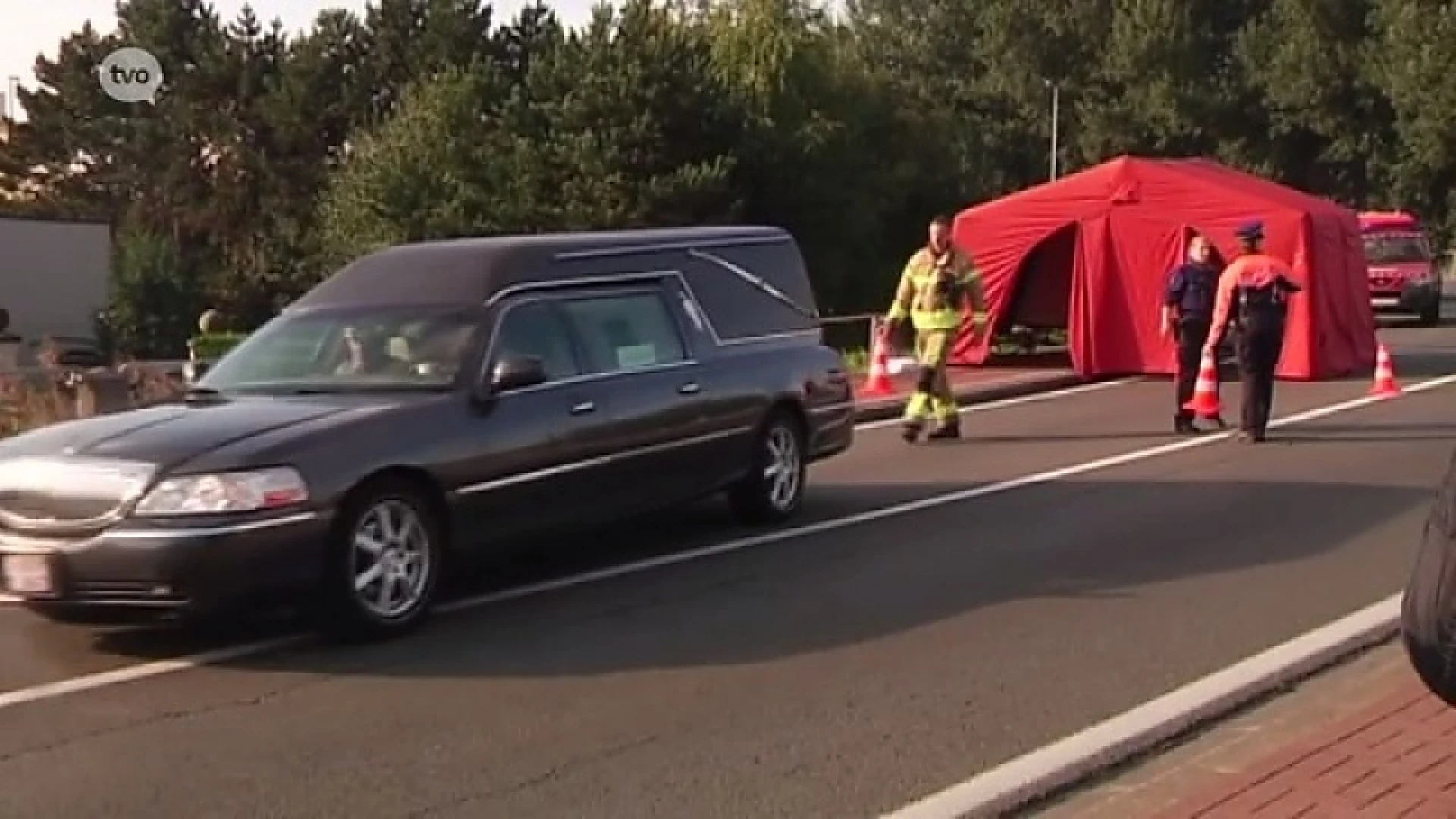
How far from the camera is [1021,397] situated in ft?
70.2

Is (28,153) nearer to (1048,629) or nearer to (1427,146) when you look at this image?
(1427,146)

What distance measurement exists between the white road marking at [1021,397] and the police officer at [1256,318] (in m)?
3.16

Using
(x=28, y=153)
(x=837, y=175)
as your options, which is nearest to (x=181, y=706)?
(x=837, y=175)

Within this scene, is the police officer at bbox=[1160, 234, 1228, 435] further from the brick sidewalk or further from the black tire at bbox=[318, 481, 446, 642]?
the brick sidewalk

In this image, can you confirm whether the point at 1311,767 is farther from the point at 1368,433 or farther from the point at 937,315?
the point at 1368,433

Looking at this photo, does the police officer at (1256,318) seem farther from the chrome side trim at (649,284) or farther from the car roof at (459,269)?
the car roof at (459,269)

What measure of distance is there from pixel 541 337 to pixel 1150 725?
13.1ft

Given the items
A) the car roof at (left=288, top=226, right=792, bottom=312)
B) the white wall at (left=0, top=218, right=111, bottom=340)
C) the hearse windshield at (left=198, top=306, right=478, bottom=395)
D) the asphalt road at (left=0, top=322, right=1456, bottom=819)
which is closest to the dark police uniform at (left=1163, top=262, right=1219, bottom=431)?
the asphalt road at (left=0, top=322, right=1456, bottom=819)

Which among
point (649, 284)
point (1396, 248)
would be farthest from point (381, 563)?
point (1396, 248)

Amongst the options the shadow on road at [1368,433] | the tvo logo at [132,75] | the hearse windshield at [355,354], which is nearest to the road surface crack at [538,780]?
the hearse windshield at [355,354]

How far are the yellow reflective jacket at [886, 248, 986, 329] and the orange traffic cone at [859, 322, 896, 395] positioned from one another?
10.7 feet

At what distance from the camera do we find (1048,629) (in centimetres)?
871

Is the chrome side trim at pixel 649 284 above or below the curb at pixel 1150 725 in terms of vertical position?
above

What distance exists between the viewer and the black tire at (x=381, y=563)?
27.2ft
